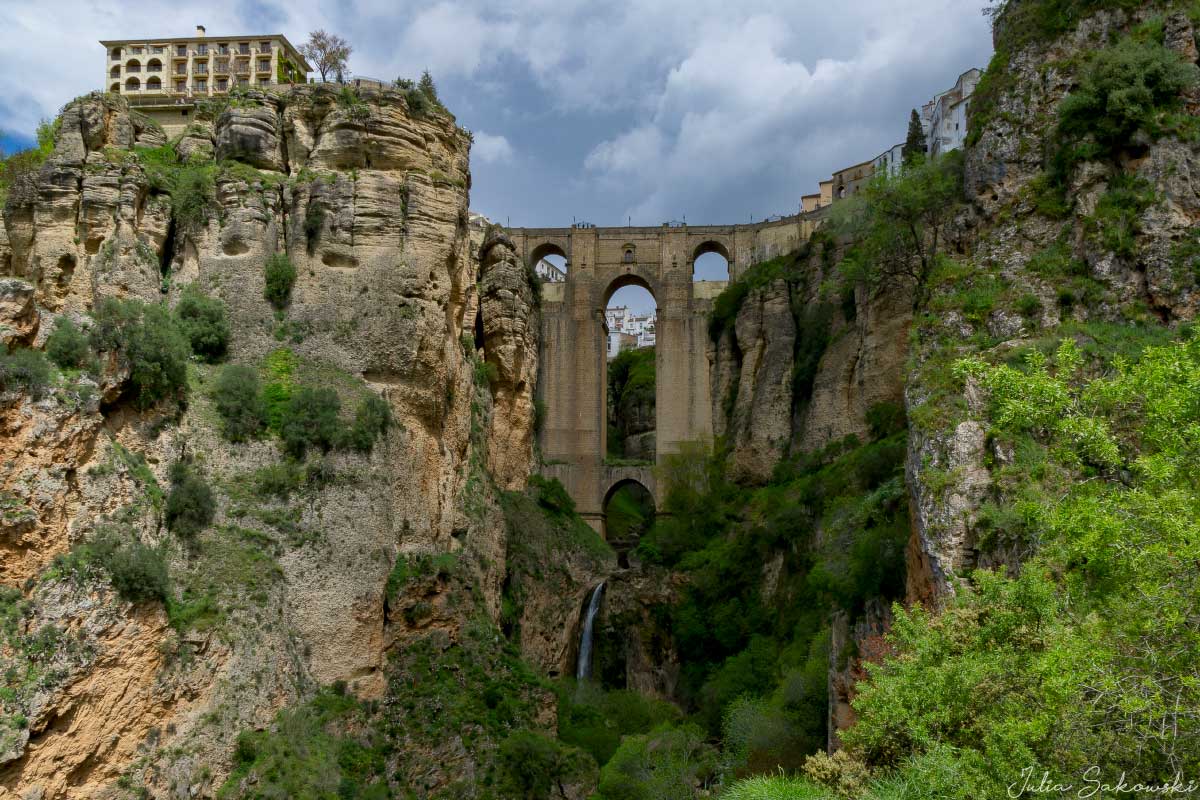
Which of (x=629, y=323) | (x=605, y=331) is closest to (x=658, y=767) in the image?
(x=605, y=331)

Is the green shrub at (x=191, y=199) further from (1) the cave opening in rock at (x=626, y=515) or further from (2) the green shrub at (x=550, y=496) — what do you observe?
(1) the cave opening in rock at (x=626, y=515)

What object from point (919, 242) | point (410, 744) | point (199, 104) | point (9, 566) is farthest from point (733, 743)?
point (199, 104)

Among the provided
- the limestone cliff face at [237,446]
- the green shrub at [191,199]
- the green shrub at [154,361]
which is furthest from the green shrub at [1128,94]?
the green shrub at [191,199]

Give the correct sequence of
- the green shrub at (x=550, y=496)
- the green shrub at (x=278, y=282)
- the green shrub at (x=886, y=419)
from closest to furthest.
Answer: the green shrub at (x=278, y=282)
the green shrub at (x=886, y=419)
the green shrub at (x=550, y=496)

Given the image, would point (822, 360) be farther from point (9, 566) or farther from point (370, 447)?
point (9, 566)

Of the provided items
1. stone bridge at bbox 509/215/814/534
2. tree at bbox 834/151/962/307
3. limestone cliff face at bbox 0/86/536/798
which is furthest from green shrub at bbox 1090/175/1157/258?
stone bridge at bbox 509/215/814/534

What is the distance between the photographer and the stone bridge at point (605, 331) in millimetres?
51812

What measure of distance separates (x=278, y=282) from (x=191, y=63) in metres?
47.8

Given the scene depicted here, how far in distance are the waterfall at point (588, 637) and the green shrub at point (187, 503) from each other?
62.9 ft

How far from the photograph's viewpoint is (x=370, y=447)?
996 inches

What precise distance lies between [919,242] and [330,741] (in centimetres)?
2329

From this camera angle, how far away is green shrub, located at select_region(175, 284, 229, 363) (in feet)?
82.6

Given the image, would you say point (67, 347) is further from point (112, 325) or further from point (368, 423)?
point (368, 423)

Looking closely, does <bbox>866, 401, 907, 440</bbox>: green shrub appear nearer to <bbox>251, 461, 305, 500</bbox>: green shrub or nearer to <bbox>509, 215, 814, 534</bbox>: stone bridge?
<bbox>509, 215, 814, 534</bbox>: stone bridge
